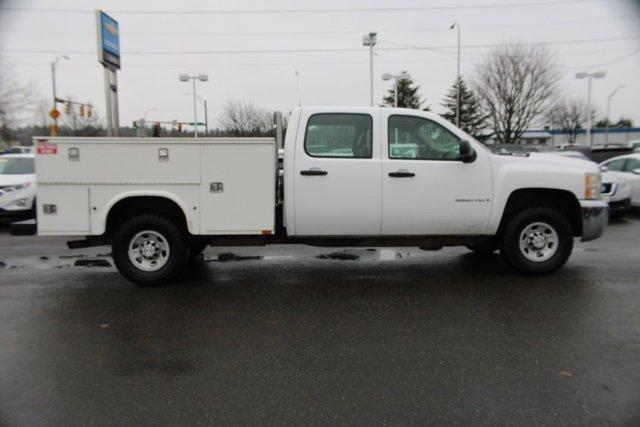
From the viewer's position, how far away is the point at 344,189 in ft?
19.1

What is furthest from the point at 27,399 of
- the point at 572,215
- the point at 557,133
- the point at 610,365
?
the point at 557,133

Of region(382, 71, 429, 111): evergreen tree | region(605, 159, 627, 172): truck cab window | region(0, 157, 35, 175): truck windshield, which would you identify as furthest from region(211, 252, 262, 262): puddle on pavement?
region(382, 71, 429, 111): evergreen tree

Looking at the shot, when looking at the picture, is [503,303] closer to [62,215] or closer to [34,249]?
[62,215]

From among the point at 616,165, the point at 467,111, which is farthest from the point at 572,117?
the point at 616,165

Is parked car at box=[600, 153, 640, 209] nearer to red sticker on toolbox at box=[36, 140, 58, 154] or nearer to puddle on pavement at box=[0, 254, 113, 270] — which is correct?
puddle on pavement at box=[0, 254, 113, 270]

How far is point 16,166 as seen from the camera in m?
11.8

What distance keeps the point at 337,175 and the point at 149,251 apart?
245cm

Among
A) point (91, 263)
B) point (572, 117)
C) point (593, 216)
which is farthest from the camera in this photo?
point (572, 117)

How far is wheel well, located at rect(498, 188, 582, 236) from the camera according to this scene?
628 centimetres

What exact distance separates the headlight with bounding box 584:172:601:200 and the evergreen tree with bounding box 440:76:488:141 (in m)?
39.7

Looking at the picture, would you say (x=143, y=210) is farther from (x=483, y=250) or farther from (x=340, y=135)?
(x=483, y=250)

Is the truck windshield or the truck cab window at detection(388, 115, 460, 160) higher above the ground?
the truck cab window at detection(388, 115, 460, 160)

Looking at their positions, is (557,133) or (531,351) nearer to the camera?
(531,351)

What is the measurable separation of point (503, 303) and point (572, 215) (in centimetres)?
208
